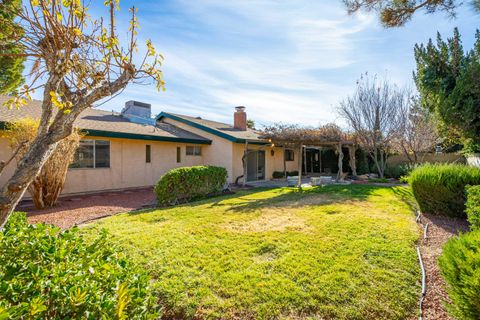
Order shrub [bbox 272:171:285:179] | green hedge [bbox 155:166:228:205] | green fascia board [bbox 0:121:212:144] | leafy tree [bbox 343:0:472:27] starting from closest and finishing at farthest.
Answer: leafy tree [bbox 343:0:472:27] < green hedge [bbox 155:166:228:205] < green fascia board [bbox 0:121:212:144] < shrub [bbox 272:171:285:179]

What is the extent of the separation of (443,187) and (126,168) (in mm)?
12269

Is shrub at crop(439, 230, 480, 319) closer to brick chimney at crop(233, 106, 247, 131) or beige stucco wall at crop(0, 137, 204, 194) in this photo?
beige stucco wall at crop(0, 137, 204, 194)

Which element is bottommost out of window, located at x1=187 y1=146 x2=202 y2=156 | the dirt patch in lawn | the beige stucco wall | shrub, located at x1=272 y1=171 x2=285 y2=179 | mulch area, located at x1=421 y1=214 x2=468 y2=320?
mulch area, located at x1=421 y1=214 x2=468 y2=320

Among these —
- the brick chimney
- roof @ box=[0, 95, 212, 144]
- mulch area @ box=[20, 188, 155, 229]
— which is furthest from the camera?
the brick chimney

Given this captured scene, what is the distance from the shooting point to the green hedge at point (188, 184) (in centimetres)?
928

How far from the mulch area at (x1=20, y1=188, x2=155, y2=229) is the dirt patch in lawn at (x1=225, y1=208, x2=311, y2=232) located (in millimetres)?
4187

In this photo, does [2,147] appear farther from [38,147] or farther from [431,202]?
[431,202]

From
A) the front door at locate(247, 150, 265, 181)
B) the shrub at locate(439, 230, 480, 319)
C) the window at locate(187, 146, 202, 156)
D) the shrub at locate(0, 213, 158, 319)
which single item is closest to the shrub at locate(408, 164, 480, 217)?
the shrub at locate(439, 230, 480, 319)

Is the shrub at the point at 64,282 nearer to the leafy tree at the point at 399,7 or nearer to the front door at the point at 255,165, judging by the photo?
the leafy tree at the point at 399,7

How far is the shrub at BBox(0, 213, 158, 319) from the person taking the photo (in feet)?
5.26

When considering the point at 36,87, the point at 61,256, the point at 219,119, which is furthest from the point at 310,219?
the point at 219,119

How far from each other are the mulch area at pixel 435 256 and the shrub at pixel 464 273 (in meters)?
0.46

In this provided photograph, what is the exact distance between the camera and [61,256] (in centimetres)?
220

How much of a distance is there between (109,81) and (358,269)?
4.14 m
